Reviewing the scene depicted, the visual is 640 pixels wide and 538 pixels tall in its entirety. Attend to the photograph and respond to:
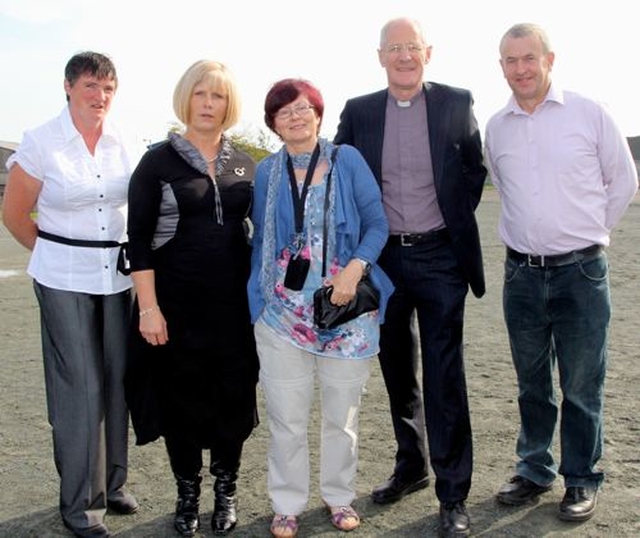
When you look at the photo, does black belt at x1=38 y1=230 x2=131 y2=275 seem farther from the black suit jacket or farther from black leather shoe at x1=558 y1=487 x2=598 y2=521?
black leather shoe at x1=558 y1=487 x2=598 y2=521

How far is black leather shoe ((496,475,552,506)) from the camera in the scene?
402 cm

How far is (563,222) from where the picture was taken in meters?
3.81

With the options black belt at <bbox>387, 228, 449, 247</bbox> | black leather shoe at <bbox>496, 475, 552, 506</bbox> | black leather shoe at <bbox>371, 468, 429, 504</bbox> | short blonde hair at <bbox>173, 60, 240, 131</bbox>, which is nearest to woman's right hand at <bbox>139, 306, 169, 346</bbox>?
short blonde hair at <bbox>173, 60, 240, 131</bbox>

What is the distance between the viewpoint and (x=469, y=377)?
21.0 ft

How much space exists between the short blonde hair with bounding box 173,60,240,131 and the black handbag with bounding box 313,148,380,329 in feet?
1.87

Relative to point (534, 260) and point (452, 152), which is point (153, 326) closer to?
point (452, 152)

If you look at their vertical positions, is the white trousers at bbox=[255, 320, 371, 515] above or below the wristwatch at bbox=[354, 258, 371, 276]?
below

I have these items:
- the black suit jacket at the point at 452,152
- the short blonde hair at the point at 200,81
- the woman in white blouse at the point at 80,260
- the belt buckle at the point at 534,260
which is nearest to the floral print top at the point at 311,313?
the black suit jacket at the point at 452,152

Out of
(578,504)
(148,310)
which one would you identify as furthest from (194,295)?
(578,504)

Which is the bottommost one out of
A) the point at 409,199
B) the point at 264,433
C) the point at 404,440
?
the point at 264,433

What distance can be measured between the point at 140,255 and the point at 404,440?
67.9 inches

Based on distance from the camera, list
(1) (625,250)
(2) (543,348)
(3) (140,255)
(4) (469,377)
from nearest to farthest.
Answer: (3) (140,255) → (2) (543,348) → (4) (469,377) → (1) (625,250)

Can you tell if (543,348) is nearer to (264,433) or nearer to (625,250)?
(264,433)

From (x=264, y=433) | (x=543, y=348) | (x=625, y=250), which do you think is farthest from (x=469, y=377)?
(x=625, y=250)
